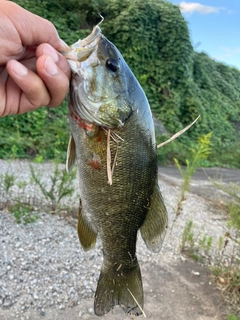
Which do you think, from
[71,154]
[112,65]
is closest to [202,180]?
[71,154]

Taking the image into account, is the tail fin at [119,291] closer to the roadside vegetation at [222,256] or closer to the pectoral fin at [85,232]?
the pectoral fin at [85,232]

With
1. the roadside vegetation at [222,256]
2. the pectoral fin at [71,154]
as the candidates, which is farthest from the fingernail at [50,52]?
the roadside vegetation at [222,256]

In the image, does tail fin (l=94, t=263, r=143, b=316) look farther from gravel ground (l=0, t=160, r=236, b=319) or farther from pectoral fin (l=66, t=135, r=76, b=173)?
gravel ground (l=0, t=160, r=236, b=319)

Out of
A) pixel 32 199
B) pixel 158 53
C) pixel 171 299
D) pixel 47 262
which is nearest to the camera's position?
pixel 171 299

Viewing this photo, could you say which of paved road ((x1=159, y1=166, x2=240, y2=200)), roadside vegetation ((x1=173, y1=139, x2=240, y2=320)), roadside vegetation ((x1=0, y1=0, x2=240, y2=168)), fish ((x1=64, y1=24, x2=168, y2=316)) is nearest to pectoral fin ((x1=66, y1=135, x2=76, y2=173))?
fish ((x1=64, y1=24, x2=168, y2=316))

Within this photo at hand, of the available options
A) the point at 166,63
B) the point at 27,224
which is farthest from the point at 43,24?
the point at 166,63

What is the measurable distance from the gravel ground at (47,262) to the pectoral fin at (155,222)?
2.24 meters

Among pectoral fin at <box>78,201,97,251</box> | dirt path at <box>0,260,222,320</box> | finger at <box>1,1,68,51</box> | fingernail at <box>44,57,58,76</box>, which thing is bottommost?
dirt path at <box>0,260,222,320</box>

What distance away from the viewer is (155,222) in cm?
186

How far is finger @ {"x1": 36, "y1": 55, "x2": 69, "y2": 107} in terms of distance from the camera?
1.51 m

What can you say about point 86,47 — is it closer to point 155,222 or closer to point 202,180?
point 155,222

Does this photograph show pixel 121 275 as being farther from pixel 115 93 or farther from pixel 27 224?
pixel 27 224

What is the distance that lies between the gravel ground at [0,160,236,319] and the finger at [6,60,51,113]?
2.58 metres

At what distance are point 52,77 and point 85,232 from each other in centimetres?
81
